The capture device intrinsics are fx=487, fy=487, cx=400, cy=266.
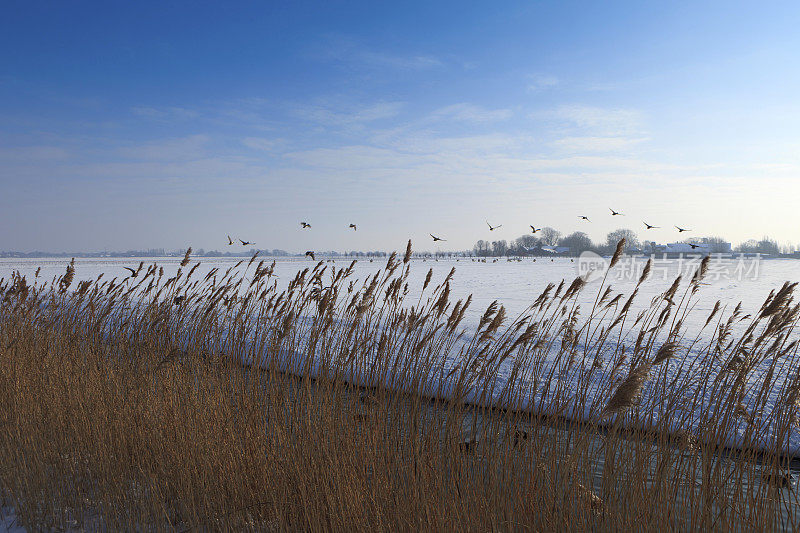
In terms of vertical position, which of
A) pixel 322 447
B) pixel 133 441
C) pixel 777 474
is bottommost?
pixel 133 441

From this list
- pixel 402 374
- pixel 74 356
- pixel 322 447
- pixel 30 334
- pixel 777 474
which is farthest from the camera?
pixel 30 334

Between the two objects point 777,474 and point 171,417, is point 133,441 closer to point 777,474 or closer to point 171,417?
point 171,417

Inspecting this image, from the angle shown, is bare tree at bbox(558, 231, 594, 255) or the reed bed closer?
the reed bed

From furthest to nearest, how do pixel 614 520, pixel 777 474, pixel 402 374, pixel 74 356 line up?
pixel 74 356, pixel 402 374, pixel 614 520, pixel 777 474

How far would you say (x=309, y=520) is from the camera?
245cm

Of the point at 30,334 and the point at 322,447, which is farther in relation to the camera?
the point at 30,334

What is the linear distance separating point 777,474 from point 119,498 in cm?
350

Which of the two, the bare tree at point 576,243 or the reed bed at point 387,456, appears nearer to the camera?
the reed bed at point 387,456

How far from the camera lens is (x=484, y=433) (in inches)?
116

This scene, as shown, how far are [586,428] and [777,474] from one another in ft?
2.96

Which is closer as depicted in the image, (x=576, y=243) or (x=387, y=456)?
(x=387, y=456)

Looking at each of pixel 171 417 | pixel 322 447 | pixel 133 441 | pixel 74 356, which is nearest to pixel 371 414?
pixel 322 447

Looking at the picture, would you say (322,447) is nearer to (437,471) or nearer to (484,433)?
(437,471)

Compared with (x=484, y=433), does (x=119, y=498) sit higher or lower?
lower
